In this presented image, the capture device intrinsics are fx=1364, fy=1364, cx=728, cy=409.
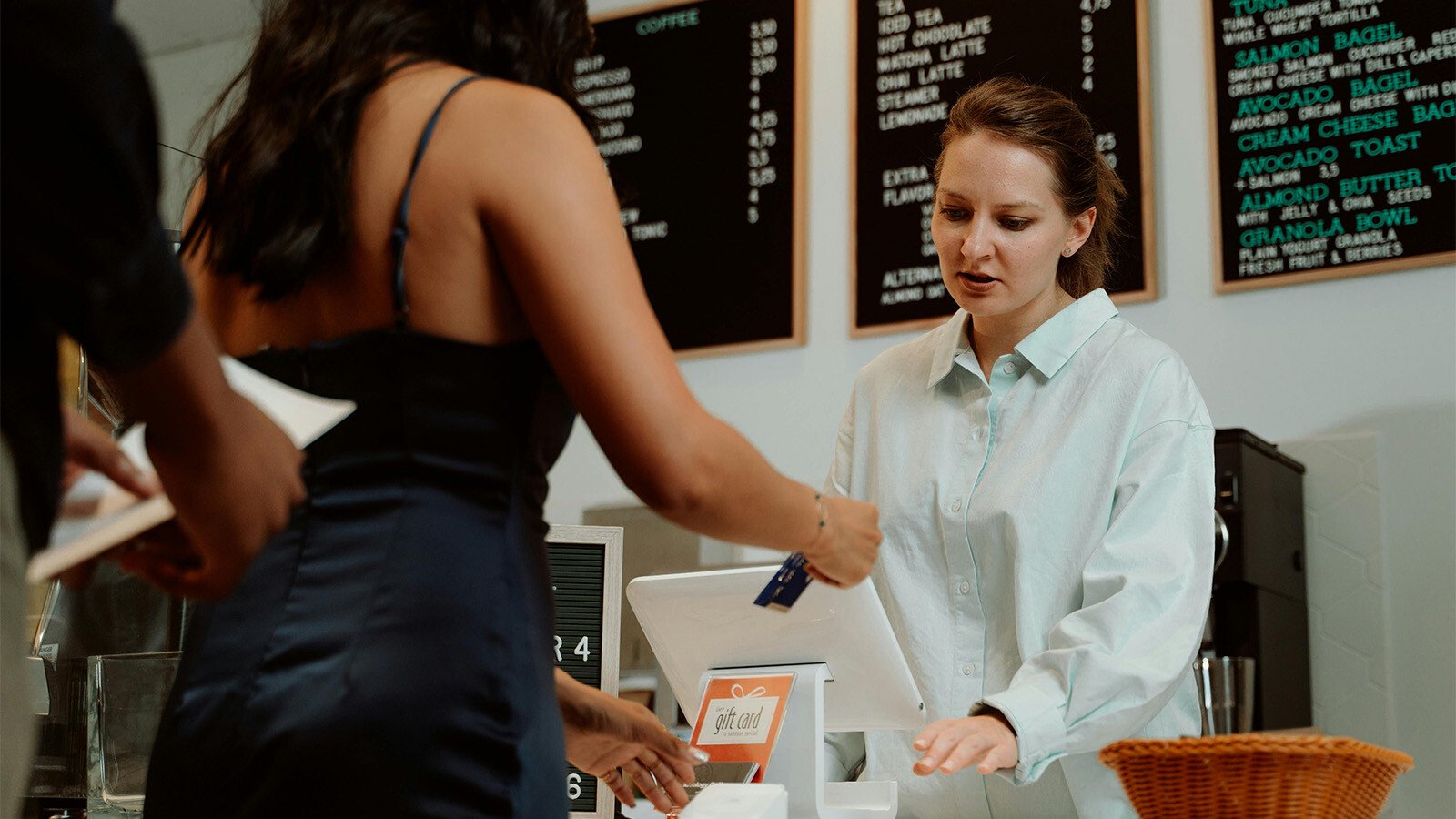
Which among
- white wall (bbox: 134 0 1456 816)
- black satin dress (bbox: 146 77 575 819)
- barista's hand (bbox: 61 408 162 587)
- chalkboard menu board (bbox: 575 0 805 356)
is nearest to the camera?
barista's hand (bbox: 61 408 162 587)

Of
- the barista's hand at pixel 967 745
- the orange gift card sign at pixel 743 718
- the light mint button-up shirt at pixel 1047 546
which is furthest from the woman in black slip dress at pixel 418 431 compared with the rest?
the light mint button-up shirt at pixel 1047 546

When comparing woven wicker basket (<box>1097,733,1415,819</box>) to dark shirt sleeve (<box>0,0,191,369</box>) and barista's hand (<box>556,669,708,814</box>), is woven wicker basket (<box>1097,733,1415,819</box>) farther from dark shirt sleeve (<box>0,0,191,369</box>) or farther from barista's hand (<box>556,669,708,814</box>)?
dark shirt sleeve (<box>0,0,191,369</box>)

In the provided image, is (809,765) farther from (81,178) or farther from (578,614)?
(81,178)

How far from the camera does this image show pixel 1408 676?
273 centimetres

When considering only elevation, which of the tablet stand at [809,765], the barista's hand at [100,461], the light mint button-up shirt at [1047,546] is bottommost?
the tablet stand at [809,765]

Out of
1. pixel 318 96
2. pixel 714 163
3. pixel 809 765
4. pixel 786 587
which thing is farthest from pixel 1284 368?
pixel 318 96

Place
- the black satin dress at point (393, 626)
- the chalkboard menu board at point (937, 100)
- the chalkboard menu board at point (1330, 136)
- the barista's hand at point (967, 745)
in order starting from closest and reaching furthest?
the black satin dress at point (393, 626) → the barista's hand at point (967, 745) → the chalkboard menu board at point (1330, 136) → the chalkboard menu board at point (937, 100)

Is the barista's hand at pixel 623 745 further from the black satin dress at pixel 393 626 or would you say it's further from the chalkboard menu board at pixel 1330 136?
the chalkboard menu board at pixel 1330 136

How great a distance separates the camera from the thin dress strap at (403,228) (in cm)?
94

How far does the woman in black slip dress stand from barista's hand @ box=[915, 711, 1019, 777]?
0.44 meters

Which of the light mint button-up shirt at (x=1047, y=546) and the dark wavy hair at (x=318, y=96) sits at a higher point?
the dark wavy hair at (x=318, y=96)

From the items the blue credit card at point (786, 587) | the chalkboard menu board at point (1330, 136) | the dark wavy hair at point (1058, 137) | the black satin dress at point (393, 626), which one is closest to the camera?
the black satin dress at point (393, 626)

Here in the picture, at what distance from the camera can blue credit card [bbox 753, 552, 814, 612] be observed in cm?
125

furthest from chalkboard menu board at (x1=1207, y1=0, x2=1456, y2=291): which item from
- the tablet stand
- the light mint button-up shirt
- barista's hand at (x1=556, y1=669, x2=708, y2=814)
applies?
barista's hand at (x1=556, y1=669, x2=708, y2=814)
